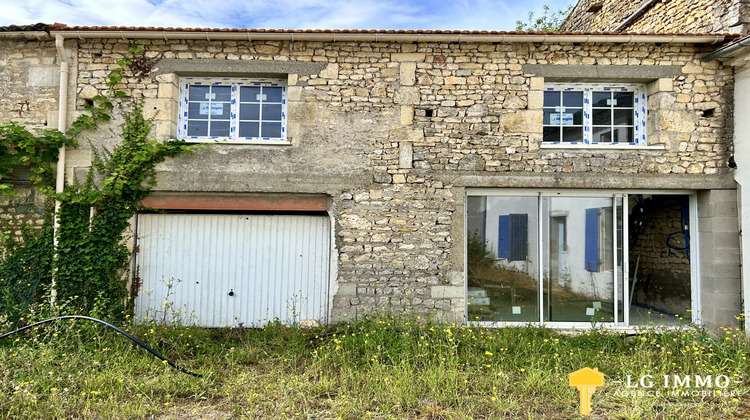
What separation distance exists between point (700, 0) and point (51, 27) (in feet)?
32.1

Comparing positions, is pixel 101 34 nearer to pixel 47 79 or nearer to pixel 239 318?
pixel 47 79

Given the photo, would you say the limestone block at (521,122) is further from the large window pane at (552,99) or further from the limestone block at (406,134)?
the limestone block at (406,134)

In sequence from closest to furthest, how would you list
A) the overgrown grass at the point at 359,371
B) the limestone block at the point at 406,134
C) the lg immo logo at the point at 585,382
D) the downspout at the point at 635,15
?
1. the lg immo logo at the point at 585,382
2. the overgrown grass at the point at 359,371
3. the limestone block at the point at 406,134
4. the downspout at the point at 635,15

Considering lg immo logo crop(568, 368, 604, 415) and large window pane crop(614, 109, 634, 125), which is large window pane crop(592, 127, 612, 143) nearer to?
large window pane crop(614, 109, 634, 125)

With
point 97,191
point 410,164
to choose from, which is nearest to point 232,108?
point 97,191

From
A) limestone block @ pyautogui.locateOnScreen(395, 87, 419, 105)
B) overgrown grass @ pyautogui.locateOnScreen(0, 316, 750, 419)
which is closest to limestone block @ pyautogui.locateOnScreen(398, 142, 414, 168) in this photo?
limestone block @ pyautogui.locateOnScreen(395, 87, 419, 105)

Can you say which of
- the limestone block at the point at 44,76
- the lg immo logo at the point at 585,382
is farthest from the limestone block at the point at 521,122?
the limestone block at the point at 44,76

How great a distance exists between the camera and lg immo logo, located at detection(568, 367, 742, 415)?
4.37 m

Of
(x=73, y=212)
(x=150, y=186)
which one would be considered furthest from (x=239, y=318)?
(x=73, y=212)

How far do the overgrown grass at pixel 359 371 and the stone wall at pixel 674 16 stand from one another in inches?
177

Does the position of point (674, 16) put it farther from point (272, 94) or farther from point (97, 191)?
point (97, 191)

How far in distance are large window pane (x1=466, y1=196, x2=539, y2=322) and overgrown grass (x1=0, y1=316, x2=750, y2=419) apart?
1.53 feet

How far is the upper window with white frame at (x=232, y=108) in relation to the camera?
654cm

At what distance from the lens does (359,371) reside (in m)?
4.89
